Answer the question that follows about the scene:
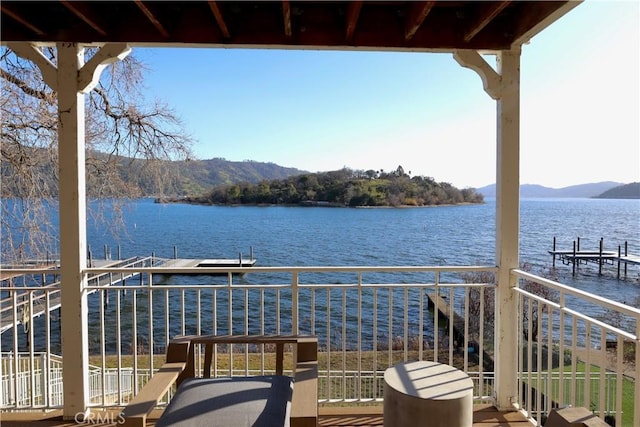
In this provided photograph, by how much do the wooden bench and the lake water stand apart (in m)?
18.5

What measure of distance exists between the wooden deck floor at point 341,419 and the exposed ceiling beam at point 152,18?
258 centimetres

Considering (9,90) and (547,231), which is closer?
(9,90)

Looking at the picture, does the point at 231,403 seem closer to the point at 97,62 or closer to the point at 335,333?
the point at 97,62

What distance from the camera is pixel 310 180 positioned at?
21.6 metres

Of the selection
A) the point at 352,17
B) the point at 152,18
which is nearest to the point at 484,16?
the point at 352,17

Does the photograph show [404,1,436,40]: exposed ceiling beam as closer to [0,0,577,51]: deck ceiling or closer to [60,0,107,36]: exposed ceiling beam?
[0,0,577,51]: deck ceiling

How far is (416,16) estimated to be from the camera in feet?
7.33

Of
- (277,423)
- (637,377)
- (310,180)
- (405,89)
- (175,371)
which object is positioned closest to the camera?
(277,423)

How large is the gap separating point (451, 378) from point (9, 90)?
4.94 meters

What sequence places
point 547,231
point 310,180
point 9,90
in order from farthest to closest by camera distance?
point 547,231 < point 310,180 < point 9,90

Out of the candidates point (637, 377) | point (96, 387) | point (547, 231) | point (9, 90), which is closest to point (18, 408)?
point (9, 90)

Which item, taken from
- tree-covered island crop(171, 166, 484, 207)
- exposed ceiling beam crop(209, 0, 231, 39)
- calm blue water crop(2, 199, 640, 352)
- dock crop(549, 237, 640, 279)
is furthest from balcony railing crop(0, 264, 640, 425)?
dock crop(549, 237, 640, 279)

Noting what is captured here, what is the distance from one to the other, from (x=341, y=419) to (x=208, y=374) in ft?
3.34

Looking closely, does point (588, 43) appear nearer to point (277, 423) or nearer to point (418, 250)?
point (277, 423)
